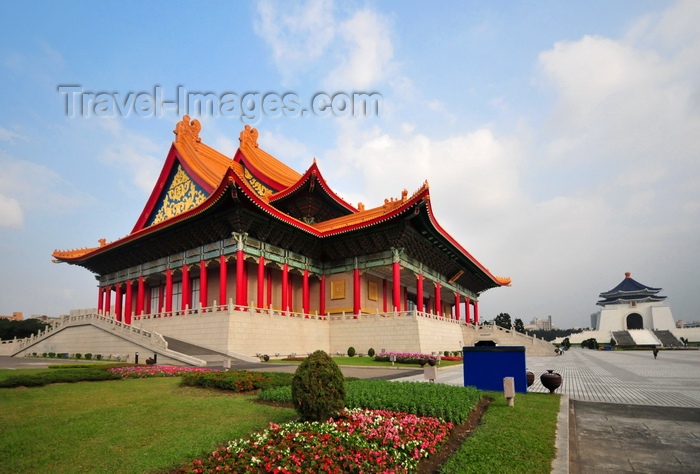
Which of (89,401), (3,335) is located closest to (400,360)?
(89,401)

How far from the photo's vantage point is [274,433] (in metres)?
5.98

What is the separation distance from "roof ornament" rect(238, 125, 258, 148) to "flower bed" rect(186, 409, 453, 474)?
112ft

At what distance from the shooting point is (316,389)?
6.40 m

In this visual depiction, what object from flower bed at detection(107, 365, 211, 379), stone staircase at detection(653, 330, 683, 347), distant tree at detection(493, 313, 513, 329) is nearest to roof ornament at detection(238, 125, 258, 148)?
flower bed at detection(107, 365, 211, 379)

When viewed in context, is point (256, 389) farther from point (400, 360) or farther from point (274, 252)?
point (274, 252)

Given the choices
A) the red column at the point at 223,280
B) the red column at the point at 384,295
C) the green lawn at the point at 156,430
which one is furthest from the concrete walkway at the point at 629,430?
the red column at the point at 384,295

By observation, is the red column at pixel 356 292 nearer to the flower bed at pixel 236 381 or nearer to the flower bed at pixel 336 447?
the flower bed at pixel 236 381

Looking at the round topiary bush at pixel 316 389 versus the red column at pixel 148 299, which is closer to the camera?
the round topiary bush at pixel 316 389

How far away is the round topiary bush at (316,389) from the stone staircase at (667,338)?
7382 centimetres

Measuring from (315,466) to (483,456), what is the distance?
2.12 meters

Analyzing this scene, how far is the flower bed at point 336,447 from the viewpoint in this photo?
499 cm

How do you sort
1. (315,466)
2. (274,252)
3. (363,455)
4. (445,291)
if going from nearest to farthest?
(315,466) < (363,455) < (274,252) < (445,291)

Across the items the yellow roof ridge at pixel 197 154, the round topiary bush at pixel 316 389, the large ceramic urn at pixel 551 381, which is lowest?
the large ceramic urn at pixel 551 381

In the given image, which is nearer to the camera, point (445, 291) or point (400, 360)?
point (400, 360)
